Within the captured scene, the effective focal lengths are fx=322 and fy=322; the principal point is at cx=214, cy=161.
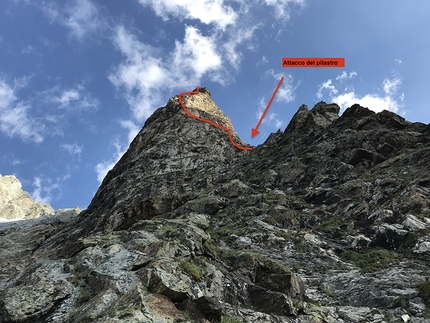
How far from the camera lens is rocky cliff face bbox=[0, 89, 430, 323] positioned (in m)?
11.4

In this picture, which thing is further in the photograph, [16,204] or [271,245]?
[16,204]

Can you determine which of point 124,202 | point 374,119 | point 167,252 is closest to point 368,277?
point 167,252

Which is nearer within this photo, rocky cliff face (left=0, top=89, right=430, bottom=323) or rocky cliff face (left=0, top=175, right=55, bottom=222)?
rocky cliff face (left=0, top=89, right=430, bottom=323)

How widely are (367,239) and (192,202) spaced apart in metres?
19.0

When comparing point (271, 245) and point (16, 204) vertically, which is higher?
point (16, 204)

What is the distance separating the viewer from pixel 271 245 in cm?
2205

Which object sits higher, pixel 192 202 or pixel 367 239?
pixel 192 202

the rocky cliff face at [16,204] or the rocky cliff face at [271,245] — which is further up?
the rocky cliff face at [16,204]

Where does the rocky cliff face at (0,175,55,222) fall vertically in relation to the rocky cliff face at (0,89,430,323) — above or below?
above

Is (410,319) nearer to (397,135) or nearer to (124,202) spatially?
(397,135)

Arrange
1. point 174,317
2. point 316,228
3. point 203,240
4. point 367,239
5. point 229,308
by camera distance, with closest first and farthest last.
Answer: point 174,317 < point 229,308 < point 203,240 < point 367,239 < point 316,228

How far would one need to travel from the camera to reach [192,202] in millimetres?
35125

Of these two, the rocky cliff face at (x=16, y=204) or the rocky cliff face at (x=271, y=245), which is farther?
the rocky cliff face at (x=16, y=204)

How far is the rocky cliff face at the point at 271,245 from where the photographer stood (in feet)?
37.3
